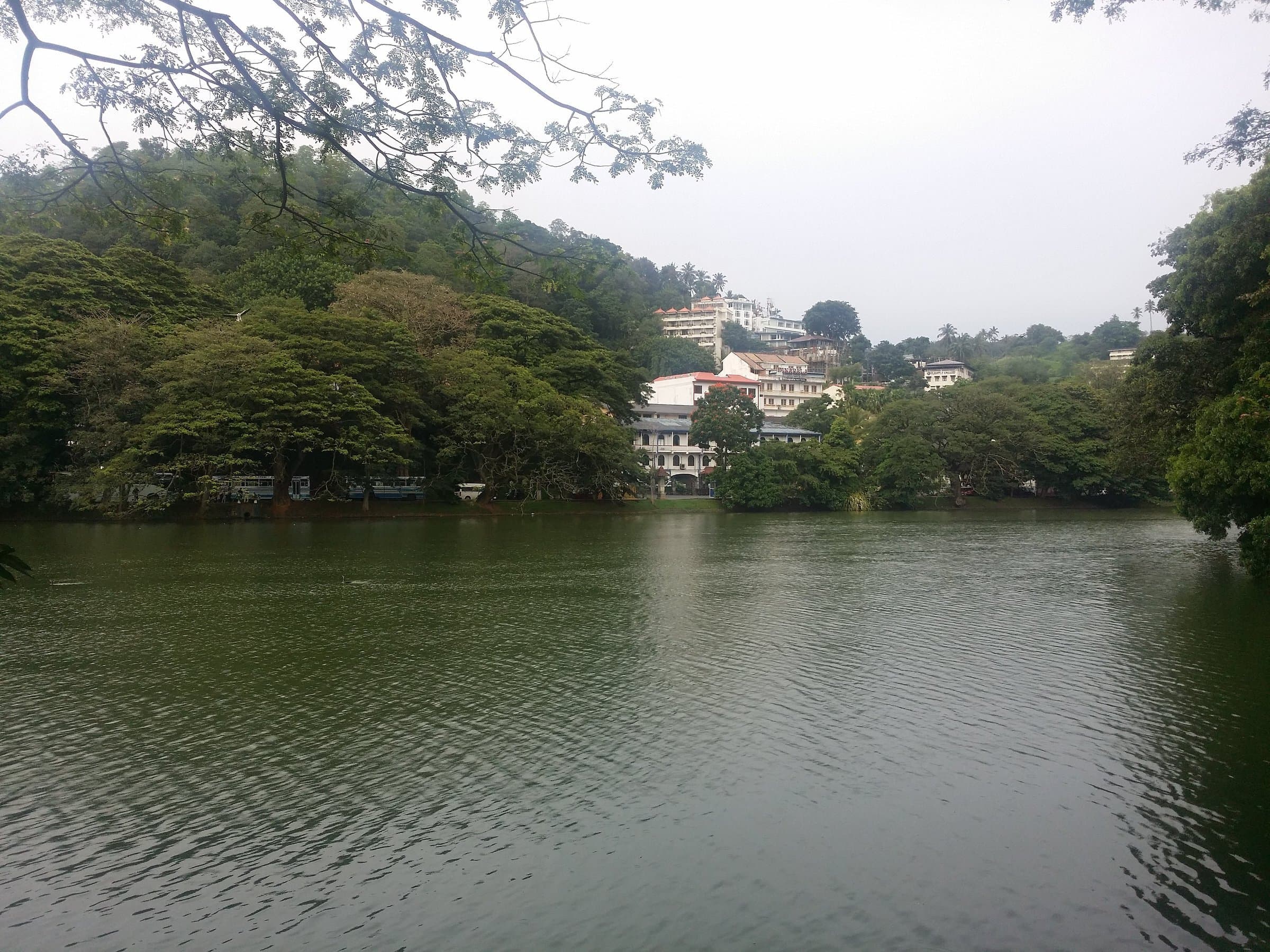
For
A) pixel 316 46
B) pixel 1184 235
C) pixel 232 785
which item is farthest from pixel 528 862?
pixel 1184 235

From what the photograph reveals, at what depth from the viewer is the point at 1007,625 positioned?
1346cm

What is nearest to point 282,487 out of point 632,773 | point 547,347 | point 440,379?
point 440,379

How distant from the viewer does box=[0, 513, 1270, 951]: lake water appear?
4980 mm

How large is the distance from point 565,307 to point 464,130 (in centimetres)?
5051

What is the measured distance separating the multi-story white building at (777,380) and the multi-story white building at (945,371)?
36.7ft

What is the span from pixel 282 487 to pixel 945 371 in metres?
75.2

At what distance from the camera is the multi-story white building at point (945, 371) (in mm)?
91000

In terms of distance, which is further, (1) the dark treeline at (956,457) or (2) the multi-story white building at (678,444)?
(2) the multi-story white building at (678,444)

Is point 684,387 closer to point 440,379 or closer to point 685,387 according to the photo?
point 685,387

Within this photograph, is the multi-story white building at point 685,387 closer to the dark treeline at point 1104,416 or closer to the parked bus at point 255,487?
the dark treeline at point 1104,416

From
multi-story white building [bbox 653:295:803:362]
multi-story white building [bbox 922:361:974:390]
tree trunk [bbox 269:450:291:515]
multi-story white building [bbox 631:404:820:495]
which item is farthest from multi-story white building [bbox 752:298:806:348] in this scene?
tree trunk [bbox 269:450:291:515]

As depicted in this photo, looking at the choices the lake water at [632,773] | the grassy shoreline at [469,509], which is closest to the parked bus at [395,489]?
the grassy shoreline at [469,509]

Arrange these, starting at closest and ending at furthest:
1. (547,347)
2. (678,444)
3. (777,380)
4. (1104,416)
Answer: (1104,416) → (547,347) → (678,444) → (777,380)

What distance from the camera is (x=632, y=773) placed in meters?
7.10
